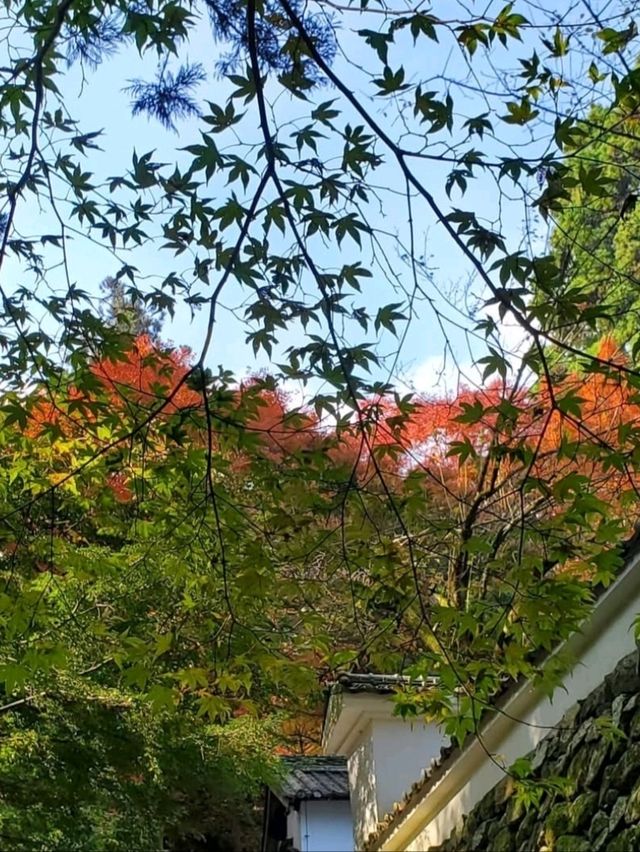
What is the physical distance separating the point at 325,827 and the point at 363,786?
78.0 inches

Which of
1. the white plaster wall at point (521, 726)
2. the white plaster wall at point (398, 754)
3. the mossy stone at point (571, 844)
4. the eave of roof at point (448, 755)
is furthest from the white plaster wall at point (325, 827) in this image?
the mossy stone at point (571, 844)

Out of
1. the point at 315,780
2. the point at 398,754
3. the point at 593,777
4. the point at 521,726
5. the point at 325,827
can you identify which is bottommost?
the point at 593,777

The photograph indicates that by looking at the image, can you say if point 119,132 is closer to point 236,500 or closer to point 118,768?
point 236,500

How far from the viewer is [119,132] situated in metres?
2.55

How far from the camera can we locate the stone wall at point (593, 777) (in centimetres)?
265

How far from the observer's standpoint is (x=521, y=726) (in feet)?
12.2


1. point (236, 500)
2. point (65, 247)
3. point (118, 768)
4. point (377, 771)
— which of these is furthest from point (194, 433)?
point (377, 771)

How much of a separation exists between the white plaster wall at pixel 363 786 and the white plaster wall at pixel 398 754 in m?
0.06

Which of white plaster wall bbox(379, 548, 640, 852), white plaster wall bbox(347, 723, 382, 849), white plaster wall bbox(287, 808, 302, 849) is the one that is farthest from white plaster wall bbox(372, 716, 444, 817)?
white plaster wall bbox(287, 808, 302, 849)

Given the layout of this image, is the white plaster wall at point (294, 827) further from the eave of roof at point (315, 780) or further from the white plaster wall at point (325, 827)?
the eave of roof at point (315, 780)

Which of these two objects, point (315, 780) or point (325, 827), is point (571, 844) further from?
point (315, 780)

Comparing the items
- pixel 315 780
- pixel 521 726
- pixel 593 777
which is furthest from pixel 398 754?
pixel 593 777

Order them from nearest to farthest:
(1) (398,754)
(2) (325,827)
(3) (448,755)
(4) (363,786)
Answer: (3) (448,755) → (1) (398,754) → (4) (363,786) → (2) (325,827)

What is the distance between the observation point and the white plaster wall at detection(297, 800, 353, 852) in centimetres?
782
